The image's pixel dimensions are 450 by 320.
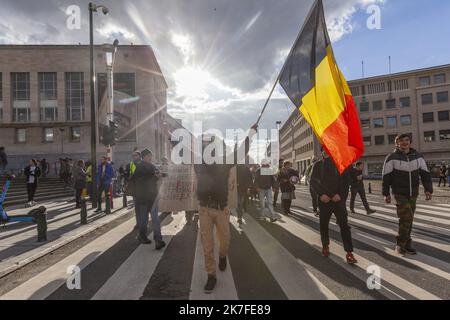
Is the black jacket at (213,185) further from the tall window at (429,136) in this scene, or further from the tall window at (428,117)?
the tall window at (428,117)

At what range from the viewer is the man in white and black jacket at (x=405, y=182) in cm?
507

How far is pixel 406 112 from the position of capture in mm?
55281

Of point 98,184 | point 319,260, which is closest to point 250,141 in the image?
point 319,260

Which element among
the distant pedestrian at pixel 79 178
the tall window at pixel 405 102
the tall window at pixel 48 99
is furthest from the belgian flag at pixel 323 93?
the tall window at pixel 405 102

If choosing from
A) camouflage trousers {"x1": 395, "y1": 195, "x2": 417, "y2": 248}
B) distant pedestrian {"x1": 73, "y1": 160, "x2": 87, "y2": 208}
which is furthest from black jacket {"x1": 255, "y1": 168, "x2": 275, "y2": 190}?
distant pedestrian {"x1": 73, "y1": 160, "x2": 87, "y2": 208}

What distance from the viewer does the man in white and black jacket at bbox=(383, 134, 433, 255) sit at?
5.07m

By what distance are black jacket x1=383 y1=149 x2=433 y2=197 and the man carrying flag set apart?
0.90 m

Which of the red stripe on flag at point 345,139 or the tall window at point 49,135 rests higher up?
the tall window at point 49,135

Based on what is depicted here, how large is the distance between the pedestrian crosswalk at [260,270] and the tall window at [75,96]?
3799cm

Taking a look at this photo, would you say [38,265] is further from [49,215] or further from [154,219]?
[49,215]

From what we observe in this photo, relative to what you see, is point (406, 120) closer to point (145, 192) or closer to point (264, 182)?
point (264, 182)

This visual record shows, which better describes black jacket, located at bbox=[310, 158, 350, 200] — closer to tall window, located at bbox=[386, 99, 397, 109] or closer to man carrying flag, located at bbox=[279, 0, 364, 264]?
man carrying flag, located at bbox=[279, 0, 364, 264]

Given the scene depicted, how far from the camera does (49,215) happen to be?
1023 cm
